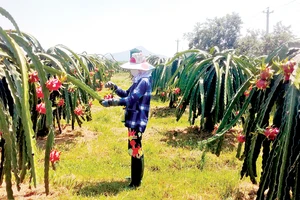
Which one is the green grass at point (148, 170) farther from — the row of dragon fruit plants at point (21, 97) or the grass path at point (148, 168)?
the row of dragon fruit plants at point (21, 97)

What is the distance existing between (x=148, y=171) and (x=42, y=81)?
2501 millimetres

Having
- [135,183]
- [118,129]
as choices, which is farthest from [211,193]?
[118,129]

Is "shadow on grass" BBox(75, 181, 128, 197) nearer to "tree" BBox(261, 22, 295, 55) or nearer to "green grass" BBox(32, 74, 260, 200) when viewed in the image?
"green grass" BBox(32, 74, 260, 200)

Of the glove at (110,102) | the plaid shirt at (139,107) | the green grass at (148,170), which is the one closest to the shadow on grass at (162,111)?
the green grass at (148,170)

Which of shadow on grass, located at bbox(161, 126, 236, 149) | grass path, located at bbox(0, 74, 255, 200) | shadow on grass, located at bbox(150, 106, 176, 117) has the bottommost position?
shadow on grass, located at bbox(150, 106, 176, 117)

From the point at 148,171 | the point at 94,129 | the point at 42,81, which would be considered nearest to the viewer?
the point at 42,81

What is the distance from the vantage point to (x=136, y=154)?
3.60m

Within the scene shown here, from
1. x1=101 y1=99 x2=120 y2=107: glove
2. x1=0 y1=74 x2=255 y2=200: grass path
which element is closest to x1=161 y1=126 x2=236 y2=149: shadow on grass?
x1=0 y1=74 x2=255 y2=200: grass path

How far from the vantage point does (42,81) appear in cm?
198

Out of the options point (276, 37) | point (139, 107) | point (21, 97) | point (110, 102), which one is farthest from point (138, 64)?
point (276, 37)

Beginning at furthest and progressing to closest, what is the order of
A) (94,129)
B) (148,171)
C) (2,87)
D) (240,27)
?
(240,27) < (94,129) < (148,171) < (2,87)

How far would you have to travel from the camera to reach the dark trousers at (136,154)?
3594 mm

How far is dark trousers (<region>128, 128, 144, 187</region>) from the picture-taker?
359cm

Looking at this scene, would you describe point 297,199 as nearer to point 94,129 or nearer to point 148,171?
point 148,171
